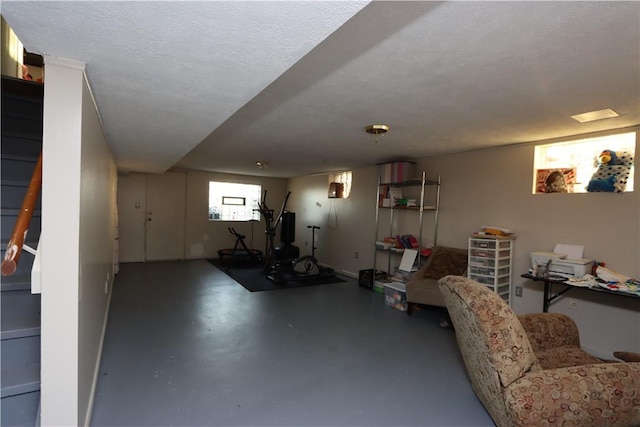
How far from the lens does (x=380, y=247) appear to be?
500 cm

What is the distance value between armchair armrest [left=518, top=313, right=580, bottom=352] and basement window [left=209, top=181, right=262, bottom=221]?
669cm

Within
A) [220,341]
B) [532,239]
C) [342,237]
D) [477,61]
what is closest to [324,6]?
[477,61]

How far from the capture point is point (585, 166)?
3062mm

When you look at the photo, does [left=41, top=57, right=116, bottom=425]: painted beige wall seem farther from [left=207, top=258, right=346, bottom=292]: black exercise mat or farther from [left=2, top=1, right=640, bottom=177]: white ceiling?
[left=207, top=258, right=346, bottom=292]: black exercise mat

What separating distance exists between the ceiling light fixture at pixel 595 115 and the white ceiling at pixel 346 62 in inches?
2.9

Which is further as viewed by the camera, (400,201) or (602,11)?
(400,201)

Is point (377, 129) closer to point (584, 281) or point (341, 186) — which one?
point (584, 281)

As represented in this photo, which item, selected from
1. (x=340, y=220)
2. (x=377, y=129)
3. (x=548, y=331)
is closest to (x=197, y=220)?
(x=340, y=220)

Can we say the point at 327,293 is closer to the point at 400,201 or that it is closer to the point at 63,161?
the point at 400,201

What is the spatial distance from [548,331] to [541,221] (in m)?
1.55

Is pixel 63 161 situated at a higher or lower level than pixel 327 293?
higher

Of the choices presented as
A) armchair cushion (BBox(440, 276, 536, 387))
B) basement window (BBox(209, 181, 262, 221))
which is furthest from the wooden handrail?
basement window (BBox(209, 181, 262, 221))

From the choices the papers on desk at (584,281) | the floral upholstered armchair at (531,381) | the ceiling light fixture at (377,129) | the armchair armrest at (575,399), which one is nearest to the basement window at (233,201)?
the ceiling light fixture at (377,129)

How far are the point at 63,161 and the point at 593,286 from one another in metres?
3.75
